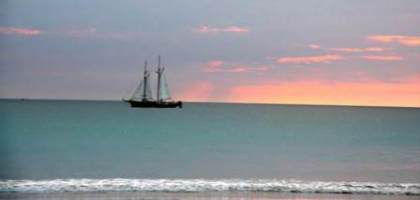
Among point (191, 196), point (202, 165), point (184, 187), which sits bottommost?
point (191, 196)

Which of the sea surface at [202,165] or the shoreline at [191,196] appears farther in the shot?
the sea surface at [202,165]

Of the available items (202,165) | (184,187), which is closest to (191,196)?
(184,187)

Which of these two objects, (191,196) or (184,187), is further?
(184,187)

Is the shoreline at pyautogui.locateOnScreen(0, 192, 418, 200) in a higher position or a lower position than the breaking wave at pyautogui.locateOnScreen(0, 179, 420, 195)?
lower

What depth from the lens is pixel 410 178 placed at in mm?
16266

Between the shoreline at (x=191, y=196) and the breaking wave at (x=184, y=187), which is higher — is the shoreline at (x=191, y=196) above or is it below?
below

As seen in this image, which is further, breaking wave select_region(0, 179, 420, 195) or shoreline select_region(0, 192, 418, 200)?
breaking wave select_region(0, 179, 420, 195)

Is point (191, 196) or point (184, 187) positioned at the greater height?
point (184, 187)

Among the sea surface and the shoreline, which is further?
the sea surface

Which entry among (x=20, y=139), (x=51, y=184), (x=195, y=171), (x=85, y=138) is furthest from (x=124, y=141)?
(x=51, y=184)

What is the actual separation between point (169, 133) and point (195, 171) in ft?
57.5

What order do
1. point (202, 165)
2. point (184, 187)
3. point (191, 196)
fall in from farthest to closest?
point (202, 165), point (184, 187), point (191, 196)

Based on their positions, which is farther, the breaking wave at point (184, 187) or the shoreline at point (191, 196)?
the breaking wave at point (184, 187)

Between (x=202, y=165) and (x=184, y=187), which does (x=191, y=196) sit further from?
(x=202, y=165)
